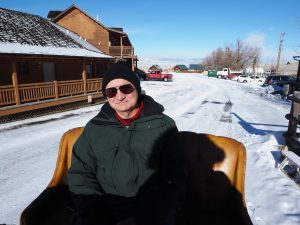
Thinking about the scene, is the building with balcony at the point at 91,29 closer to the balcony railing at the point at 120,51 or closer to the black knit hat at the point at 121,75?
the balcony railing at the point at 120,51

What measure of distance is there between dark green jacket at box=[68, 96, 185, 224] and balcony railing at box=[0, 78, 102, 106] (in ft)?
34.2

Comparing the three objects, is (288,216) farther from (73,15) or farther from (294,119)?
(73,15)

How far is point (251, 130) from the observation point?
9.08 meters

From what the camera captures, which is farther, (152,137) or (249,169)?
(249,169)

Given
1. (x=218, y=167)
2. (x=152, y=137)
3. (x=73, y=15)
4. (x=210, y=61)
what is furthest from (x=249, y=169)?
(x=210, y=61)

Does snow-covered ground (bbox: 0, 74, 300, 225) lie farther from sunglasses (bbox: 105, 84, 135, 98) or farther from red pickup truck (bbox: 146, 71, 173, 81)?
red pickup truck (bbox: 146, 71, 173, 81)

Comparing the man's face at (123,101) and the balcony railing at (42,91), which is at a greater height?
the man's face at (123,101)

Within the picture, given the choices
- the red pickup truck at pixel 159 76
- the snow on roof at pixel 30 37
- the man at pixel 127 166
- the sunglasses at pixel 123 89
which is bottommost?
the red pickup truck at pixel 159 76

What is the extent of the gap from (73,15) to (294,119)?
1156 inches

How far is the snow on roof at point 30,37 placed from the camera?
13.1m

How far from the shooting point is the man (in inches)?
85.4

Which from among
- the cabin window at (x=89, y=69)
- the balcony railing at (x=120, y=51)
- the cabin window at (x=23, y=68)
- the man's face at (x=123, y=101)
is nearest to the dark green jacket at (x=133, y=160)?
the man's face at (x=123, y=101)

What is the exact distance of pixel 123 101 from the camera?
2.46m

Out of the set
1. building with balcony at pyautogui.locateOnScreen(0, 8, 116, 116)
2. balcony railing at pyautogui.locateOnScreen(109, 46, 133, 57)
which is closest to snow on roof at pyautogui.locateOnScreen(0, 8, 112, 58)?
building with balcony at pyautogui.locateOnScreen(0, 8, 116, 116)
